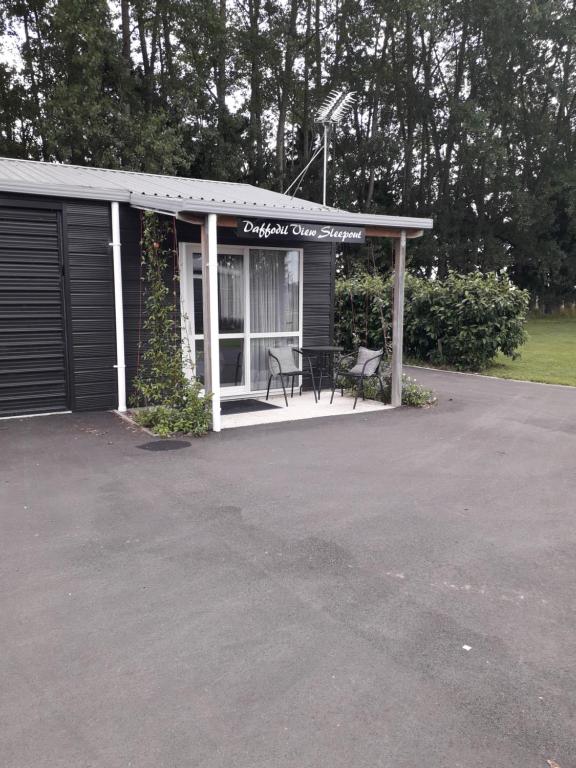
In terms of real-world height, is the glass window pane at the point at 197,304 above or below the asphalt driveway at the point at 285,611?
above

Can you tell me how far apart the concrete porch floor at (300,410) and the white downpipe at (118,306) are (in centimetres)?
136

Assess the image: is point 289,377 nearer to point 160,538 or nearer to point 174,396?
point 174,396

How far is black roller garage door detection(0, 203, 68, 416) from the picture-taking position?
6.86m

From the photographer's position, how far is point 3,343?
692 centimetres

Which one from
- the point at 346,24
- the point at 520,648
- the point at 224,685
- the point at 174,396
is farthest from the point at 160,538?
the point at 346,24

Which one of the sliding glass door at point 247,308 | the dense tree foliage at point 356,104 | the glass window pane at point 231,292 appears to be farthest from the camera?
the dense tree foliage at point 356,104

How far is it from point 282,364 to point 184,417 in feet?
7.41

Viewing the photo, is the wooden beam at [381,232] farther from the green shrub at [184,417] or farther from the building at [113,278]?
the green shrub at [184,417]

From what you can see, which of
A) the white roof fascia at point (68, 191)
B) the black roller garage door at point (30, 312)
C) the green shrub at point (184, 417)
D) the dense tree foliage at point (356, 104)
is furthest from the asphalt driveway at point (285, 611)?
the dense tree foliage at point (356, 104)

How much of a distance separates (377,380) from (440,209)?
67.1 feet

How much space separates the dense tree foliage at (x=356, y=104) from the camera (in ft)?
59.6

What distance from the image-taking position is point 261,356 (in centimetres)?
870

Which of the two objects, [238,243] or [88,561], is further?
[238,243]

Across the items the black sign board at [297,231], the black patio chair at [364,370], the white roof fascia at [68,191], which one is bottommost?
the black patio chair at [364,370]
